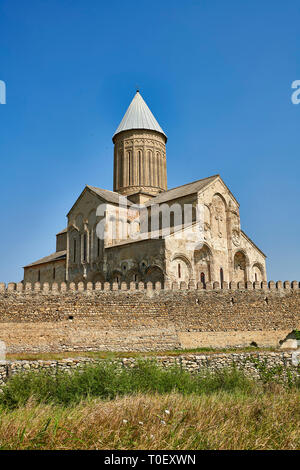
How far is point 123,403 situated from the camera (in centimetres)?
620

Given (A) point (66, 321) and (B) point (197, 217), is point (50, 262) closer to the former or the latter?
(B) point (197, 217)

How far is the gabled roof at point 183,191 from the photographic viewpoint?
24609 mm

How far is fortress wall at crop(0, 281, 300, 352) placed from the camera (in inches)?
605

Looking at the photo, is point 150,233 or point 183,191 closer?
point 150,233

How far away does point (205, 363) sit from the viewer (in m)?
10.7

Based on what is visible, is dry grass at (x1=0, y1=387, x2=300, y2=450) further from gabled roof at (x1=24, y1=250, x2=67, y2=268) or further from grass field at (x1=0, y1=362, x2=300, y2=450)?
gabled roof at (x1=24, y1=250, x2=67, y2=268)

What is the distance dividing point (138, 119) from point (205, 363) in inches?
997

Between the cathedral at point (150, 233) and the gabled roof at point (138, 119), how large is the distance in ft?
1.64

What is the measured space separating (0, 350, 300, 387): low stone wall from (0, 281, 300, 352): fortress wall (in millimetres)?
5093

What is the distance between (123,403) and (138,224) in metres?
20.8

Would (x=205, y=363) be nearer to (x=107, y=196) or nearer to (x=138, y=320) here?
(x=138, y=320)

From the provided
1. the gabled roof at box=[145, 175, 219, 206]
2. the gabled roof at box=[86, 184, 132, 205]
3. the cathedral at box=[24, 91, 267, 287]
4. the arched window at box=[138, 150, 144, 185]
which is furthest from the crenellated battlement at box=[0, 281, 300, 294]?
the arched window at box=[138, 150, 144, 185]

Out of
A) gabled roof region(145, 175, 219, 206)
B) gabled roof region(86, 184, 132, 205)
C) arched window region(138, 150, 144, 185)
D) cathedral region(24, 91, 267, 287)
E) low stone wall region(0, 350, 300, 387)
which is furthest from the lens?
arched window region(138, 150, 144, 185)

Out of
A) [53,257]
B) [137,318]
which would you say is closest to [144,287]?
[137,318]
